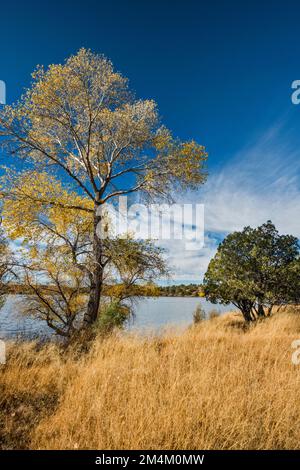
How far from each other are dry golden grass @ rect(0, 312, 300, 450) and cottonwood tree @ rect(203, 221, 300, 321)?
1446 centimetres

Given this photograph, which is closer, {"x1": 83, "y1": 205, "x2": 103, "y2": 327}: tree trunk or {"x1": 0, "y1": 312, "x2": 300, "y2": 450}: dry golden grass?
{"x1": 0, "y1": 312, "x2": 300, "y2": 450}: dry golden grass

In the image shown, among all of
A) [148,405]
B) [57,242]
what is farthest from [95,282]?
[148,405]

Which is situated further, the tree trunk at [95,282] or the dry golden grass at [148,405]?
the tree trunk at [95,282]

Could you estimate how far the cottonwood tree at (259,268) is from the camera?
1852 cm

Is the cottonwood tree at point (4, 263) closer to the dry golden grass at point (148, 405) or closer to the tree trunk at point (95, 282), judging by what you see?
the tree trunk at point (95, 282)

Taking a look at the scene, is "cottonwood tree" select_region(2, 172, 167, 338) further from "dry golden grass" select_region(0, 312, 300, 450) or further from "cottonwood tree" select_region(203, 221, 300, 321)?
"cottonwood tree" select_region(203, 221, 300, 321)

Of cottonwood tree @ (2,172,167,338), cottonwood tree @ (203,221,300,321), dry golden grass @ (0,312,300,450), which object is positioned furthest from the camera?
cottonwood tree @ (203,221,300,321)

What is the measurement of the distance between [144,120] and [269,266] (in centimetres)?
1478

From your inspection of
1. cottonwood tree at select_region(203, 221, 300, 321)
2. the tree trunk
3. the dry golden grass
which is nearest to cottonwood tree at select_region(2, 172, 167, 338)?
the tree trunk

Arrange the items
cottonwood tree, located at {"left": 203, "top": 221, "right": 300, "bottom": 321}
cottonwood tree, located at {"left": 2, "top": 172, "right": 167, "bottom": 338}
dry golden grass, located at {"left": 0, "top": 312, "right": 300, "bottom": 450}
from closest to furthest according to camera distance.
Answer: dry golden grass, located at {"left": 0, "top": 312, "right": 300, "bottom": 450} < cottonwood tree, located at {"left": 2, "top": 172, "right": 167, "bottom": 338} < cottonwood tree, located at {"left": 203, "top": 221, "right": 300, "bottom": 321}

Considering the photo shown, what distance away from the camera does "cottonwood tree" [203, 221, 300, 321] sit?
18.5 meters

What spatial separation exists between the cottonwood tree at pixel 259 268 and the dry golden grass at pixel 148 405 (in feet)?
47.5

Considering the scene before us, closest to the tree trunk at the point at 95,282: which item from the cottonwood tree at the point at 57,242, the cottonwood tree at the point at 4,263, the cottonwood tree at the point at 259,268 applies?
the cottonwood tree at the point at 57,242
